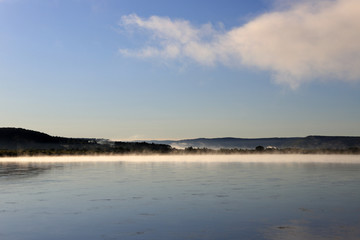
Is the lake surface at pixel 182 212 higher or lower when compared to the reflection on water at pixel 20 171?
lower

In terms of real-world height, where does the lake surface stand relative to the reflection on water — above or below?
below

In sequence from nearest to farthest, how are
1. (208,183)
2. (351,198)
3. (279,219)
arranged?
(279,219), (351,198), (208,183)

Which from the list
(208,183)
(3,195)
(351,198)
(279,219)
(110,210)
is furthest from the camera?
(208,183)

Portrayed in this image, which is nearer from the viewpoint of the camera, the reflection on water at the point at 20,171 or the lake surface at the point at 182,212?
the lake surface at the point at 182,212

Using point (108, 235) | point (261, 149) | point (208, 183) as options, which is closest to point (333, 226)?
point (108, 235)

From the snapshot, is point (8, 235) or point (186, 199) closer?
point (8, 235)

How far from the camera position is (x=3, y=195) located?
86.4ft

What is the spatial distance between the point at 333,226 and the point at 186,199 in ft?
30.4

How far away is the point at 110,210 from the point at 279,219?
758 cm

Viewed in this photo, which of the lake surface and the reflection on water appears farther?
the reflection on water

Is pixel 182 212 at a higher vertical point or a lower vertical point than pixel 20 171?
lower

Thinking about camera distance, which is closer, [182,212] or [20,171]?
[182,212]

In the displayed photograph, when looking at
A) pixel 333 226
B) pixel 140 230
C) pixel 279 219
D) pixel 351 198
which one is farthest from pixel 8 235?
pixel 351 198

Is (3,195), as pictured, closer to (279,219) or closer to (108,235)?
(108,235)
